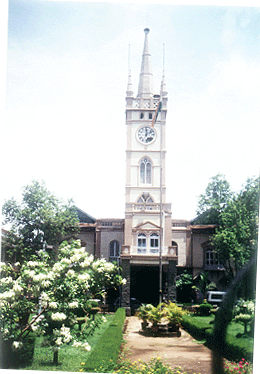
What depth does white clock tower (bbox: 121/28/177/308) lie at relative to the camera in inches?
298

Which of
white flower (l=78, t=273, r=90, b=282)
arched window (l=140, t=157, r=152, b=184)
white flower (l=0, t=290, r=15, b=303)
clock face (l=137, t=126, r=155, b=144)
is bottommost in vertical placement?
white flower (l=0, t=290, r=15, b=303)

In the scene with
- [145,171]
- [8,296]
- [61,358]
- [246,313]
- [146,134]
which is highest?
[146,134]

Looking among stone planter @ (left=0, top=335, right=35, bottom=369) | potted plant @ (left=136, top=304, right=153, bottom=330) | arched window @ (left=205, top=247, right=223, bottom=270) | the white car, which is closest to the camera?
stone planter @ (left=0, top=335, right=35, bottom=369)

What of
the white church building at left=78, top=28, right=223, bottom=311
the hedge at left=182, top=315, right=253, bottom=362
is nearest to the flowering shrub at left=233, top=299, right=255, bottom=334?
the hedge at left=182, top=315, right=253, bottom=362

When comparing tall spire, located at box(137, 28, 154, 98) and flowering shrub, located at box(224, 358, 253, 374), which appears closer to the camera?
flowering shrub, located at box(224, 358, 253, 374)

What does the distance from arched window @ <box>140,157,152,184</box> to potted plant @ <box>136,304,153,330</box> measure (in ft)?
8.05

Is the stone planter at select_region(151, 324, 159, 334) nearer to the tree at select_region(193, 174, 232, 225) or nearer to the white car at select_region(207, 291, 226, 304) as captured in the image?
the white car at select_region(207, 291, 226, 304)

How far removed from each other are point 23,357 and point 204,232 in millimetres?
3874

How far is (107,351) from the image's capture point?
577 cm

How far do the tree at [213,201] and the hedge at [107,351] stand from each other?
2.55m

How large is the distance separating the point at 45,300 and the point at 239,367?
111 inches

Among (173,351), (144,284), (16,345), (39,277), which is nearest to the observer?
(39,277)

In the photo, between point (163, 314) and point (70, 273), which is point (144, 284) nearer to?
point (163, 314)

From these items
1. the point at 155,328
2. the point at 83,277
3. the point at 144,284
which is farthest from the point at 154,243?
the point at 83,277
